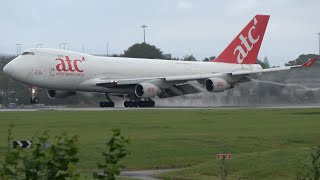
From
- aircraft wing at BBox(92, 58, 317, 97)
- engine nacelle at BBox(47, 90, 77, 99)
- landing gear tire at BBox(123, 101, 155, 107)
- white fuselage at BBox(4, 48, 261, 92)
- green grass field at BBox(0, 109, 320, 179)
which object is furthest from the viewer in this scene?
engine nacelle at BBox(47, 90, 77, 99)

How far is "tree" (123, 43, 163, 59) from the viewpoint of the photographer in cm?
12250

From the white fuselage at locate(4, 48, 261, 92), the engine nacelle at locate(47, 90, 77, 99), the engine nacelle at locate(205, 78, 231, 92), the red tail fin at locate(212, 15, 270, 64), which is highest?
the red tail fin at locate(212, 15, 270, 64)

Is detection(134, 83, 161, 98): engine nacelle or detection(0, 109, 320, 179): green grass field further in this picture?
detection(134, 83, 161, 98): engine nacelle

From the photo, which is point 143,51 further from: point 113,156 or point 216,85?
point 113,156

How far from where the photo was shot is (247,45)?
250ft

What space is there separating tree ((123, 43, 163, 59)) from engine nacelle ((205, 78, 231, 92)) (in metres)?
52.5

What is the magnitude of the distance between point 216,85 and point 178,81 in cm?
309

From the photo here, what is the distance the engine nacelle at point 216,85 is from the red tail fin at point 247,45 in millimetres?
7741

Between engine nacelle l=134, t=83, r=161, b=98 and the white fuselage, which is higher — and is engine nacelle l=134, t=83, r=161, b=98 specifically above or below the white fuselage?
below

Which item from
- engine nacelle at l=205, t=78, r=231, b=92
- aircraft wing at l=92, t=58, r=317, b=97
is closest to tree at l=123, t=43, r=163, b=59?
aircraft wing at l=92, t=58, r=317, b=97

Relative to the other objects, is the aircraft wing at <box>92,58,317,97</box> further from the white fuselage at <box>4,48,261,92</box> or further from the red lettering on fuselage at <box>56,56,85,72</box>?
the red lettering on fuselage at <box>56,56,85,72</box>

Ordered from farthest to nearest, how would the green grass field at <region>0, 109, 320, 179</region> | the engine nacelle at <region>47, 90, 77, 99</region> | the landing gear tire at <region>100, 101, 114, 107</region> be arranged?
the engine nacelle at <region>47, 90, 77, 99</region>
the landing gear tire at <region>100, 101, 114, 107</region>
the green grass field at <region>0, 109, 320, 179</region>

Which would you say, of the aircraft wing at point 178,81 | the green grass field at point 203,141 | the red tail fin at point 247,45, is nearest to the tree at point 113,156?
the green grass field at point 203,141

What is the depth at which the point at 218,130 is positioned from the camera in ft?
117
